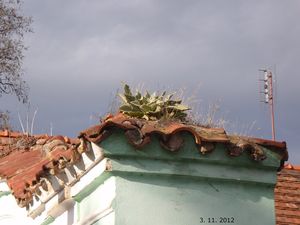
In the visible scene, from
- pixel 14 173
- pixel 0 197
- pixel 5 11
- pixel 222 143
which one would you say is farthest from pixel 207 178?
pixel 5 11

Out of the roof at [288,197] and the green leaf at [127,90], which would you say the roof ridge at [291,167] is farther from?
the green leaf at [127,90]

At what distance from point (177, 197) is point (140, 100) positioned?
3.16 feet

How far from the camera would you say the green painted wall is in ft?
19.3

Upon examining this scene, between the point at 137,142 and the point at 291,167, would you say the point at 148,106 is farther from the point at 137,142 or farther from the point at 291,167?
the point at 291,167

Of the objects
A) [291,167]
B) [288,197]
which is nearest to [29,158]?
[288,197]

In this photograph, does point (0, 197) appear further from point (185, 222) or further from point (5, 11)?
point (5, 11)

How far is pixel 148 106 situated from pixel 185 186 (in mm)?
803

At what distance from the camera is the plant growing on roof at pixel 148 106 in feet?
21.1

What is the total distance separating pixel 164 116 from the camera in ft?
21.1

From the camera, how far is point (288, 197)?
10.7m

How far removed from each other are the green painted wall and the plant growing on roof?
464 mm

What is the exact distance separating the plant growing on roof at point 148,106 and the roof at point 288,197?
12.1 ft

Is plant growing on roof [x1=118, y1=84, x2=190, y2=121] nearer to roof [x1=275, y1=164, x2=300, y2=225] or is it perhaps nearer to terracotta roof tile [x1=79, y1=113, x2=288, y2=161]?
terracotta roof tile [x1=79, y1=113, x2=288, y2=161]

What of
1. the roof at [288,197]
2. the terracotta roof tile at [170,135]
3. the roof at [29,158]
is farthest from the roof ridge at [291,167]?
the terracotta roof tile at [170,135]
